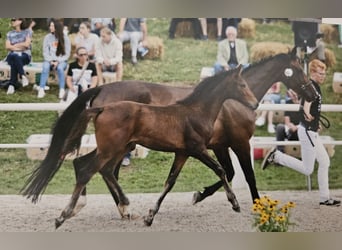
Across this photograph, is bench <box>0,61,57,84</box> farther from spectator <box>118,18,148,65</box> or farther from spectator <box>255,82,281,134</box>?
spectator <box>255,82,281,134</box>

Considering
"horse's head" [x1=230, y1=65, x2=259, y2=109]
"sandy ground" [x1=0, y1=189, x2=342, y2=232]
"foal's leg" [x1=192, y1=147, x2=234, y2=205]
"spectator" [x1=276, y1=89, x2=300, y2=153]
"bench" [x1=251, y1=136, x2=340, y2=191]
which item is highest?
"horse's head" [x1=230, y1=65, x2=259, y2=109]

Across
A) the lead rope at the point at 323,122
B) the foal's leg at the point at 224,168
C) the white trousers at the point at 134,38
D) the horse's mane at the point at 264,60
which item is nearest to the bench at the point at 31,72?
the white trousers at the point at 134,38

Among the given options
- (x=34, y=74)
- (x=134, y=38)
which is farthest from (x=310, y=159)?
(x=34, y=74)

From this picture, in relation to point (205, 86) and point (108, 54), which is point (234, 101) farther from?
point (108, 54)

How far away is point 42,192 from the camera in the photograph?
538 cm

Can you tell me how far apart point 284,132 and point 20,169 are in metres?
1.98

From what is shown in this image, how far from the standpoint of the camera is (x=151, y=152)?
5.41 meters

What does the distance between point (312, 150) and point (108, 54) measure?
168 centimetres

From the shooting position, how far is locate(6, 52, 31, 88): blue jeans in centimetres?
540

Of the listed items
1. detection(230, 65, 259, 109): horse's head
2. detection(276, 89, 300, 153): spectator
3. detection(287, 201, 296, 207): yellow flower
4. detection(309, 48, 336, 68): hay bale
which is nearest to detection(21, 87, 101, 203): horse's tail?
detection(230, 65, 259, 109): horse's head

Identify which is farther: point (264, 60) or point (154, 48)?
point (264, 60)

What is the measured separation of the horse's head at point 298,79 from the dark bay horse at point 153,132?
1.11ft

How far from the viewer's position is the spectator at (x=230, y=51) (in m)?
5.39

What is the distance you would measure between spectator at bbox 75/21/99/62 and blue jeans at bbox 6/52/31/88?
398 mm
